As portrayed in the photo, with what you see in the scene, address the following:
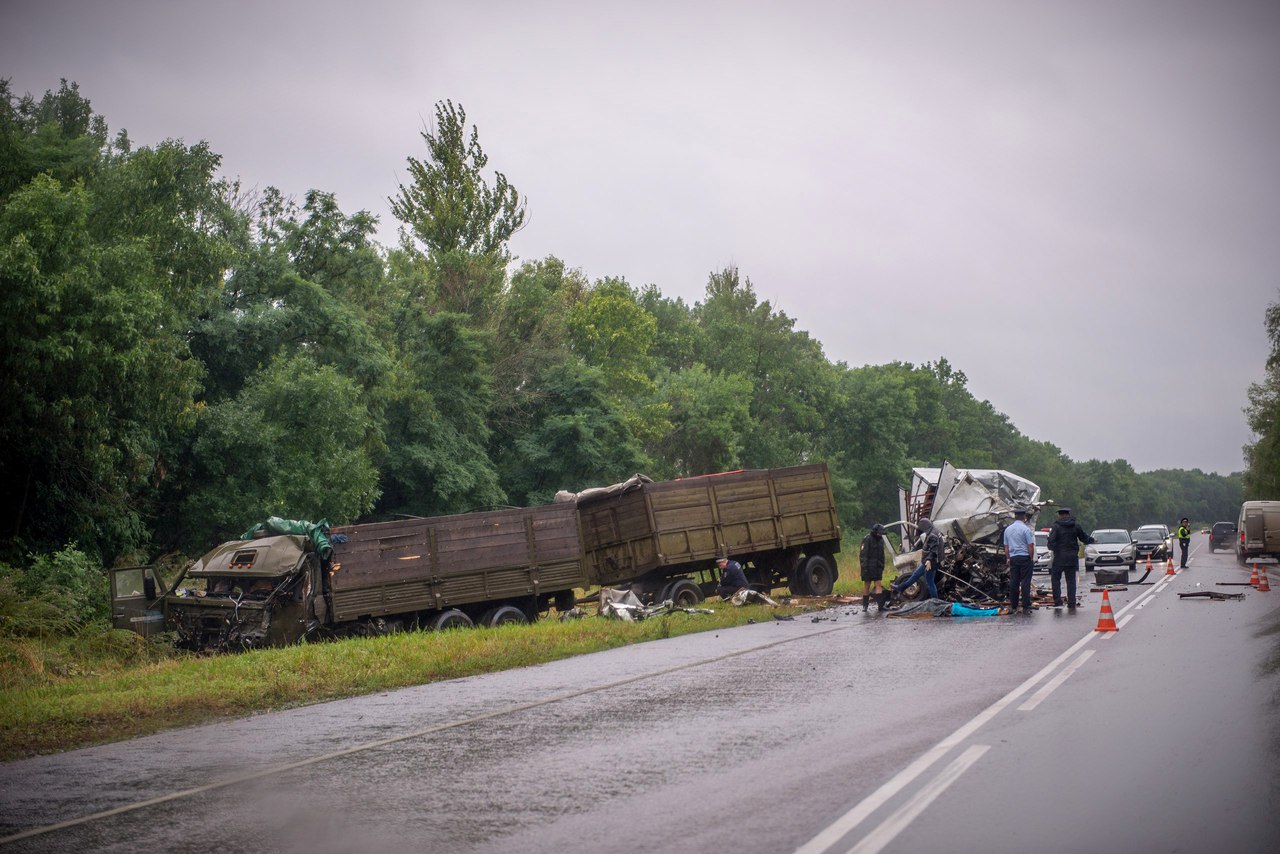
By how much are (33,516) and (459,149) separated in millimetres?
29486

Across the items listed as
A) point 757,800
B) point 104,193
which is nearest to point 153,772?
point 757,800

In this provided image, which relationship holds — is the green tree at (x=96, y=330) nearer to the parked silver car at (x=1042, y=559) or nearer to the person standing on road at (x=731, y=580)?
the person standing on road at (x=731, y=580)

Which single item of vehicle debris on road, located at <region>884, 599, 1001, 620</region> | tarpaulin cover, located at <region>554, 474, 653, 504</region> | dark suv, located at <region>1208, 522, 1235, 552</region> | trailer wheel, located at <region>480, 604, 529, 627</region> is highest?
tarpaulin cover, located at <region>554, 474, 653, 504</region>

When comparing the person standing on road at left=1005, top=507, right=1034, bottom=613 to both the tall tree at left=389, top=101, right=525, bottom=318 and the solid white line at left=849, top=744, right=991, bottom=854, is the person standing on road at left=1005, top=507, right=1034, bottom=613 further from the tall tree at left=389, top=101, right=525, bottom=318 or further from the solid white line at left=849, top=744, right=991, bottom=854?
the tall tree at left=389, top=101, right=525, bottom=318

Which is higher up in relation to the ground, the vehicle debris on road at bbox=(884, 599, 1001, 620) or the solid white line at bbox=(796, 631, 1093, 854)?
the solid white line at bbox=(796, 631, 1093, 854)

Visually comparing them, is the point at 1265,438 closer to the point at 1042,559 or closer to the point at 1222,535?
the point at 1222,535

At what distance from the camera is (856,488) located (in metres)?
82.3

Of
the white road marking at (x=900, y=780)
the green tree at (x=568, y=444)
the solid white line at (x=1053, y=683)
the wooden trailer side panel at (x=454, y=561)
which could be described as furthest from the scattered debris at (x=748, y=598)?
the green tree at (x=568, y=444)

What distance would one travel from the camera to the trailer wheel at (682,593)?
23.8 metres

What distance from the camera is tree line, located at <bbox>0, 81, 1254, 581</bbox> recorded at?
2191 centimetres

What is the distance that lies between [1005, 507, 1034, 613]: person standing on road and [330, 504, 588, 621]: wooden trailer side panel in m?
7.86

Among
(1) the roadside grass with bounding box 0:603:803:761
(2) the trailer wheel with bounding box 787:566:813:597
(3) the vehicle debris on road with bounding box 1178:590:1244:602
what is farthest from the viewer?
(2) the trailer wheel with bounding box 787:566:813:597

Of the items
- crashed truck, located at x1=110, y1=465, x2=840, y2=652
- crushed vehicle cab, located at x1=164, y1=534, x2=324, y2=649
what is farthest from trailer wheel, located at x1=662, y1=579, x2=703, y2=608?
crushed vehicle cab, located at x1=164, y1=534, x2=324, y2=649

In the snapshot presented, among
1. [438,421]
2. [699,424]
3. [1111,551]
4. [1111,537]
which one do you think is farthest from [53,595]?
[699,424]
